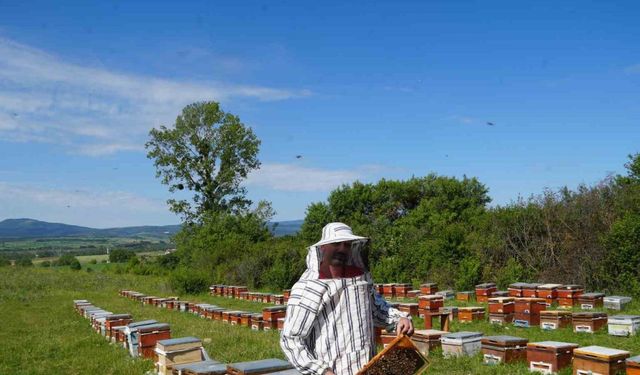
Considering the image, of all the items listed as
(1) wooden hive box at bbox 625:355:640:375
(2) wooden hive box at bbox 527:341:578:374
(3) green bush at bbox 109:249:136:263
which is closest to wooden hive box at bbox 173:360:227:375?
(2) wooden hive box at bbox 527:341:578:374

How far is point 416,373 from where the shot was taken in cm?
293

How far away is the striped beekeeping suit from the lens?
8.91 ft

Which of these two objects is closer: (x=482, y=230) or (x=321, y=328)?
(x=321, y=328)

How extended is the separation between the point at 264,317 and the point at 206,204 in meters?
24.6

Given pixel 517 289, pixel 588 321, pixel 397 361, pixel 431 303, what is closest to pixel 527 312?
pixel 588 321

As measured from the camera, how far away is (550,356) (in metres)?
6.50

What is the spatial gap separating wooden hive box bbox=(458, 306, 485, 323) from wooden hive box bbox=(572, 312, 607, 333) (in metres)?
1.95

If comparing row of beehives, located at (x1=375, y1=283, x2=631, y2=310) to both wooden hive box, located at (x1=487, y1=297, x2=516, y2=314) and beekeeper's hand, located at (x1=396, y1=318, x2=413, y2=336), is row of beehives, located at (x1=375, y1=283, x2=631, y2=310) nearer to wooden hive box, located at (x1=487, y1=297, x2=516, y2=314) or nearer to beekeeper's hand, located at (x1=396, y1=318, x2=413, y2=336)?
wooden hive box, located at (x1=487, y1=297, x2=516, y2=314)

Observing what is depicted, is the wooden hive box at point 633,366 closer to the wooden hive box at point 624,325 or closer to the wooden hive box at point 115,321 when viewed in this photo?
the wooden hive box at point 624,325

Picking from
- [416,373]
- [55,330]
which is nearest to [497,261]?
[55,330]

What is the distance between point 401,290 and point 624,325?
751cm

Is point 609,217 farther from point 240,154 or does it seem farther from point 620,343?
point 240,154

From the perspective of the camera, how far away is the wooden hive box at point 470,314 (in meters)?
10.7

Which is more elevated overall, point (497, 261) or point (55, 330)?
point (497, 261)
